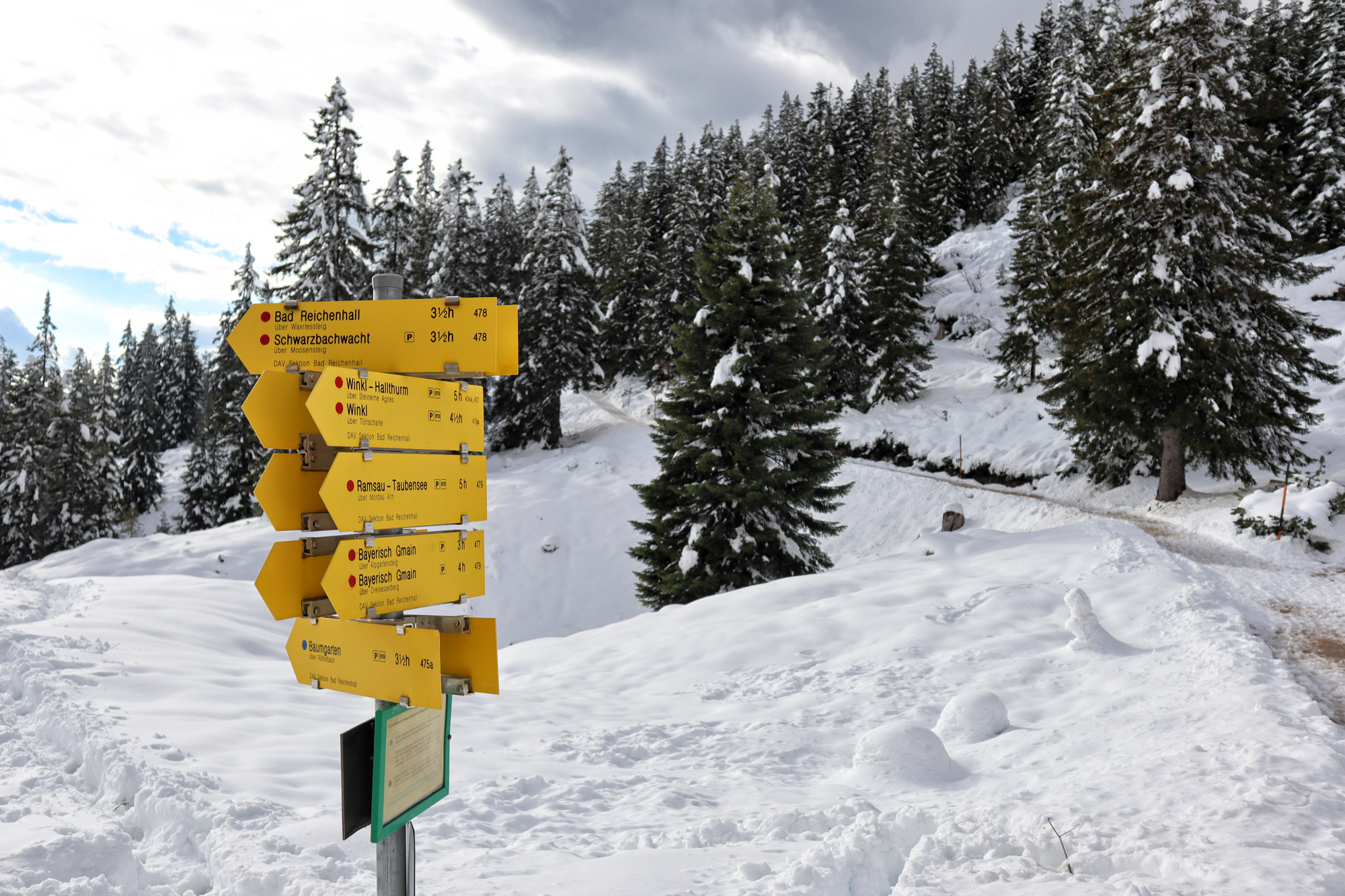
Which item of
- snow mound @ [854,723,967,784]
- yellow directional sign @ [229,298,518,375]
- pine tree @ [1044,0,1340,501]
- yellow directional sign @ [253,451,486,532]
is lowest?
snow mound @ [854,723,967,784]

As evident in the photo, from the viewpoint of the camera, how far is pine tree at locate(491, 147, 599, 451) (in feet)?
107

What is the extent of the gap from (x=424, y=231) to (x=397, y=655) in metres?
41.3

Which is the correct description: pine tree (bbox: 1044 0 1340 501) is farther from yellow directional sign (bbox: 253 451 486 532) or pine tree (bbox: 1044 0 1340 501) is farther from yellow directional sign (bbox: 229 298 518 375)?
yellow directional sign (bbox: 253 451 486 532)

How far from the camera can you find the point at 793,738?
762 cm

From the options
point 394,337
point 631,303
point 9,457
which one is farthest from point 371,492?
point 631,303

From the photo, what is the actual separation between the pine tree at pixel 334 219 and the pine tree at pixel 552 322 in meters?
8.21

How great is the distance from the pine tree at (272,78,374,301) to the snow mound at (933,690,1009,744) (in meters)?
23.4

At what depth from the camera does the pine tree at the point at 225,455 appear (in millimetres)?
30344

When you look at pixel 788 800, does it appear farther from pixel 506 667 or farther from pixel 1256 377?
pixel 1256 377

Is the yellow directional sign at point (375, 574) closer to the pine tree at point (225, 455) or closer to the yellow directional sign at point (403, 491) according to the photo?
the yellow directional sign at point (403, 491)

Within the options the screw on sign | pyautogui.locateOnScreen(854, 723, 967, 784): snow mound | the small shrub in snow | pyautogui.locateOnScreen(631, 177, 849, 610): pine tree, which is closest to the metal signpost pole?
the screw on sign

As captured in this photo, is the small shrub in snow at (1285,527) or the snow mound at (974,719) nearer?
the snow mound at (974,719)

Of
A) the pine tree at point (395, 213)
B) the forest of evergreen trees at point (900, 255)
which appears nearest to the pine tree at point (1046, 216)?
the forest of evergreen trees at point (900, 255)

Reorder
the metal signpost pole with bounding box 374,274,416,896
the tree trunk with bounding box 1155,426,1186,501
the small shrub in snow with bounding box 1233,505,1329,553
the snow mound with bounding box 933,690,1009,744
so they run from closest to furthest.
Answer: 1. the metal signpost pole with bounding box 374,274,416,896
2. the snow mound with bounding box 933,690,1009,744
3. the small shrub in snow with bounding box 1233,505,1329,553
4. the tree trunk with bounding box 1155,426,1186,501
